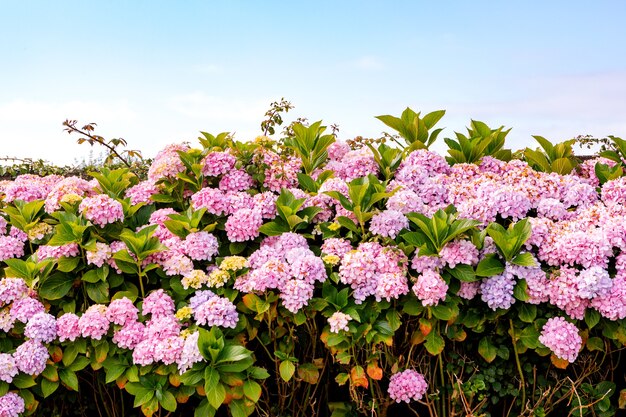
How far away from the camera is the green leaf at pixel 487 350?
3535mm

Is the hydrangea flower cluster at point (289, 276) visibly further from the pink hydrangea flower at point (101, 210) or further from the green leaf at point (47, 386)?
the green leaf at point (47, 386)

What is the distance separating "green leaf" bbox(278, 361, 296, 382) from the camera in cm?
336

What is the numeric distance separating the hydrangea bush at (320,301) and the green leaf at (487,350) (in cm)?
1

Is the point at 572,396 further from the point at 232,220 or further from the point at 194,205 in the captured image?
the point at 194,205

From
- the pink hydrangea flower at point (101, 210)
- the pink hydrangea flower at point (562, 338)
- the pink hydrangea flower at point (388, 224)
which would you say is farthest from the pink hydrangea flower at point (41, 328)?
the pink hydrangea flower at point (562, 338)

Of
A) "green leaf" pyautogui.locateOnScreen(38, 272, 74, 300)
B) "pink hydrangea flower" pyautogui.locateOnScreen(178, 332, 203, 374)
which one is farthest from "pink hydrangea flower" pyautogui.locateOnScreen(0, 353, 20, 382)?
"pink hydrangea flower" pyautogui.locateOnScreen(178, 332, 203, 374)

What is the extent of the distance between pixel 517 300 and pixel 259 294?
55.6 inches

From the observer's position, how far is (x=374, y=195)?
12.1ft

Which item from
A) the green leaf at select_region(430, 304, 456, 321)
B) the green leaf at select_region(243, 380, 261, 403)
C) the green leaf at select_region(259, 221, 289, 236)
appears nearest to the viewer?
the green leaf at select_region(243, 380, 261, 403)

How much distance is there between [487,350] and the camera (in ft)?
11.7

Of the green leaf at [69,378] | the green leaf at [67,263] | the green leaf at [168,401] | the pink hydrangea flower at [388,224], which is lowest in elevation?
the green leaf at [69,378]

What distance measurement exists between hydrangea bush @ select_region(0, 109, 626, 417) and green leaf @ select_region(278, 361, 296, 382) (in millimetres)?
11

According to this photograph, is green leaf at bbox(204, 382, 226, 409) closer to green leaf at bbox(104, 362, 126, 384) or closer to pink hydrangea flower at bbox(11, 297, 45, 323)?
green leaf at bbox(104, 362, 126, 384)

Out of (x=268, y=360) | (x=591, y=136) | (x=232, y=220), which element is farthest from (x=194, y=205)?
(x=591, y=136)
